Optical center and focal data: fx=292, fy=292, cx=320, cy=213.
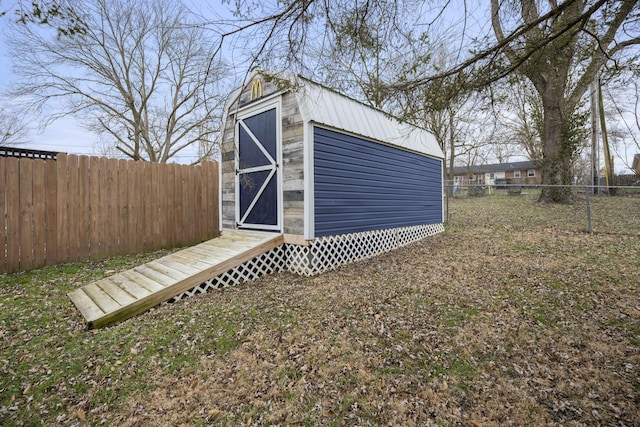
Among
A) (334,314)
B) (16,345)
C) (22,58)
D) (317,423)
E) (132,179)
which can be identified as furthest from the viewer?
(22,58)

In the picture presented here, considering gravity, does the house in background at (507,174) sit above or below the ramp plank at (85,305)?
above

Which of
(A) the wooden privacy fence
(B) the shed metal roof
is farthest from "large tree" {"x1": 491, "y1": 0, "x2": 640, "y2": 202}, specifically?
(A) the wooden privacy fence

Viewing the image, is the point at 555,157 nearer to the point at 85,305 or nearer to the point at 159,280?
the point at 159,280

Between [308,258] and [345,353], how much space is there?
7.89 ft

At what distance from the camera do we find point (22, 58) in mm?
11258

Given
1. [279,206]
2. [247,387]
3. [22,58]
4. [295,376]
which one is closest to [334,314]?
[295,376]

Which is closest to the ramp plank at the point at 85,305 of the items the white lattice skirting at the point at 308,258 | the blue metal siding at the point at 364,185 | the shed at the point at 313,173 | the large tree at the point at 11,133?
the white lattice skirting at the point at 308,258

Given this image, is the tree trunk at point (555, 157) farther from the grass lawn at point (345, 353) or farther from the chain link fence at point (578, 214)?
the grass lawn at point (345, 353)

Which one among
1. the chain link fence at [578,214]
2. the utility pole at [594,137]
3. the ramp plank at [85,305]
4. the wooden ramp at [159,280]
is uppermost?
the utility pole at [594,137]

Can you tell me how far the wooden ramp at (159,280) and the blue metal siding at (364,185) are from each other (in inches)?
42.5

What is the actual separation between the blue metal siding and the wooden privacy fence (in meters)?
3.77

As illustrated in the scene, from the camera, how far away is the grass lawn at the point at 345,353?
1956 millimetres

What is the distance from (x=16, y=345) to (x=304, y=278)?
3281 mm

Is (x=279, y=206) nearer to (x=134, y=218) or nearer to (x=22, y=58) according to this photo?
(x=134, y=218)
